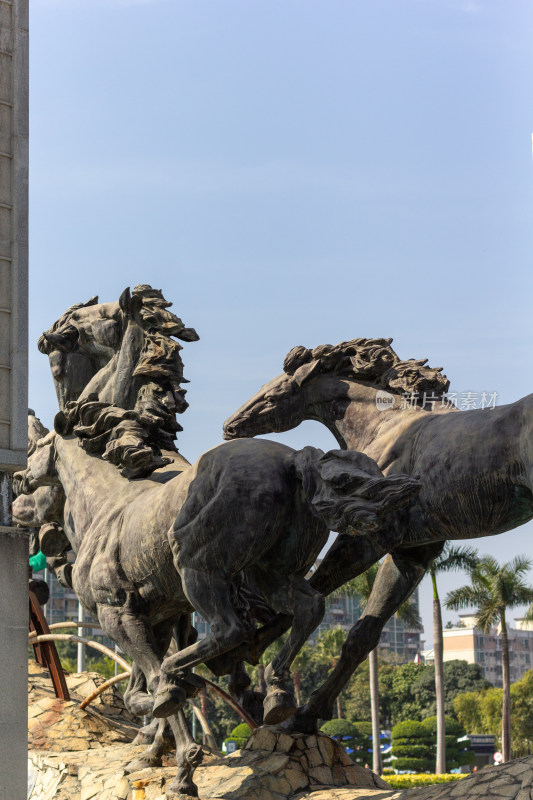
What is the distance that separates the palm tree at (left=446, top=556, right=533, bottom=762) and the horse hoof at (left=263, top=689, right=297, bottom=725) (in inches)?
1081

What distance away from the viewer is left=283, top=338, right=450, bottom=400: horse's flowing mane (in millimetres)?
8180

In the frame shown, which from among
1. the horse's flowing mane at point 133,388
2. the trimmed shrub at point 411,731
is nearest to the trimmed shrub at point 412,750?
the trimmed shrub at point 411,731

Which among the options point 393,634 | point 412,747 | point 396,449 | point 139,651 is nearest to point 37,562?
point 139,651

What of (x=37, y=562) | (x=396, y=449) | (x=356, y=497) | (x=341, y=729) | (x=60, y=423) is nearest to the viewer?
(x=356, y=497)

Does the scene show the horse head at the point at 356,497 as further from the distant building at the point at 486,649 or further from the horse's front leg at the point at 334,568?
the distant building at the point at 486,649

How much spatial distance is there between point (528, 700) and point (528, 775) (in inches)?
1719

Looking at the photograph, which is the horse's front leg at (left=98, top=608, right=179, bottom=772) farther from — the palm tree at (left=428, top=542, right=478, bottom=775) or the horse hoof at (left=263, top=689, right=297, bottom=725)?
the palm tree at (left=428, top=542, right=478, bottom=775)

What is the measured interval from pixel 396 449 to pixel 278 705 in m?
2.04

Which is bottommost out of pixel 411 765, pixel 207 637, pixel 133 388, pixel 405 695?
pixel 411 765

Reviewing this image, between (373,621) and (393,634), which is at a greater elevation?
(373,621)

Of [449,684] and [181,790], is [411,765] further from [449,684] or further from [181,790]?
[181,790]

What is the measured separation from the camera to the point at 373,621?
24.9 ft

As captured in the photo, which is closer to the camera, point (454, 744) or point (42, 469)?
point (42, 469)

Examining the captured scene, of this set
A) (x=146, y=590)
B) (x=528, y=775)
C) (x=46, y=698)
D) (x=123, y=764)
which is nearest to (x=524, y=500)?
(x=528, y=775)
